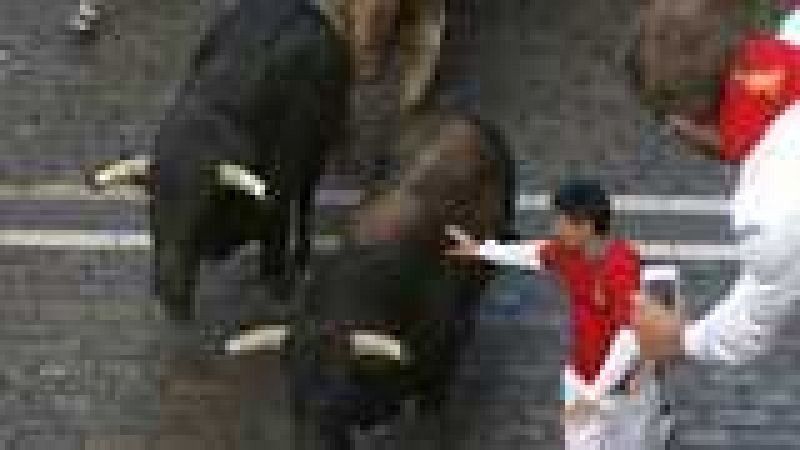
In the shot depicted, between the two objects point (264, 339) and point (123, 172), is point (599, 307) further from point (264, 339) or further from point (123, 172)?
point (123, 172)

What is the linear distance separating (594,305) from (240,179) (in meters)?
1.47

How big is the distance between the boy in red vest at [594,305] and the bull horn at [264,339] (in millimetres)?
810

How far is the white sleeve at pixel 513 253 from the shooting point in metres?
4.84

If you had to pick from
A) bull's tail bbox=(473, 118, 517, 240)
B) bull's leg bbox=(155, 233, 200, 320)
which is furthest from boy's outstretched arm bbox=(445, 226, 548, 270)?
bull's leg bbox=(155, 233, 200, 320)

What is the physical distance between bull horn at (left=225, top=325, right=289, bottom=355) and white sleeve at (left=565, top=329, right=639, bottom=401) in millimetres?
972

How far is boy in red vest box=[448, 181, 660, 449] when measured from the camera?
4.48 m

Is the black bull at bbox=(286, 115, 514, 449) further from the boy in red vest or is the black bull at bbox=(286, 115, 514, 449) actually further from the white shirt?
the white shirt

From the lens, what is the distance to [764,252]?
413cm

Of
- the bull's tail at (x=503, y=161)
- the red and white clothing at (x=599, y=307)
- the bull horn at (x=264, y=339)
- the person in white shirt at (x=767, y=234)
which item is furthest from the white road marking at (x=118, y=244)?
the person in white shirt at (x=767, y=234)

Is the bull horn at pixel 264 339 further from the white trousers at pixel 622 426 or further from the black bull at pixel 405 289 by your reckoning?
the white trousers at pixel 622 426

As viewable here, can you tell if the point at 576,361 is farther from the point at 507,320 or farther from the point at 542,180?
the point at 542,180

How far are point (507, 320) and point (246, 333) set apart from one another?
1248 millimetres

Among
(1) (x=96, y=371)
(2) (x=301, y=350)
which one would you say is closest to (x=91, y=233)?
(1) (x=96, y=371)

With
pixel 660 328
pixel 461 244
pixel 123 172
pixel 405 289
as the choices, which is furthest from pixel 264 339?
pixel 660 328
